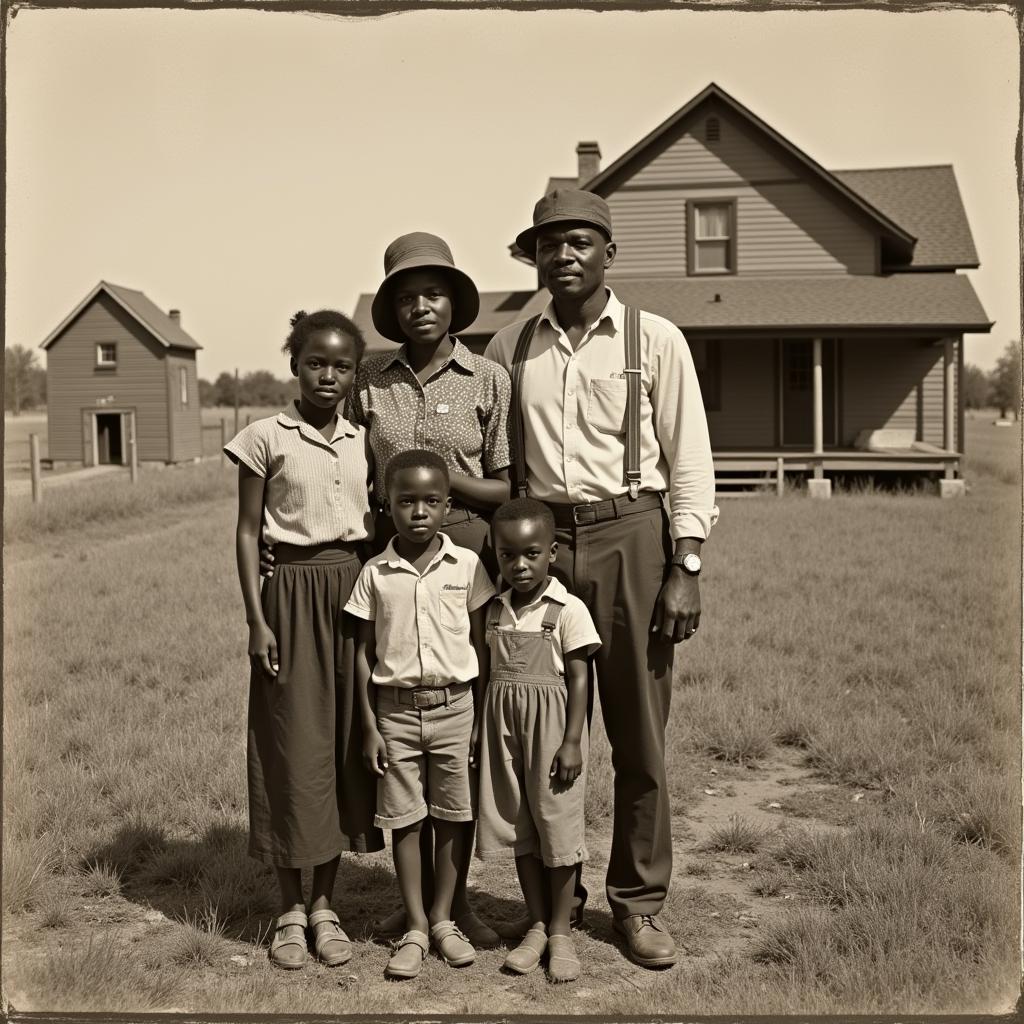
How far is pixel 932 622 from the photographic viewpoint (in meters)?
8.91

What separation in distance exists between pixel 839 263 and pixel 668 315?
403cm

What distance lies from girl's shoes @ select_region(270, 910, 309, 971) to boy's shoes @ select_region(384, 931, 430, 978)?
32 cm

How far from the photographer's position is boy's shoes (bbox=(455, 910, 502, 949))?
3951 millimetres

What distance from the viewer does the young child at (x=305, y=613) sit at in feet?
12.5

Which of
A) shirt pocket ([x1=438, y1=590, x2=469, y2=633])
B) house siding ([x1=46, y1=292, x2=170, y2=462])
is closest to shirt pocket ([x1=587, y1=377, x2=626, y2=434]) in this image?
shirt pocket ([x1=438, y1=590, x2=469, y2=633])

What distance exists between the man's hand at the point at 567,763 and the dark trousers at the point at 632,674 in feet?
0.74

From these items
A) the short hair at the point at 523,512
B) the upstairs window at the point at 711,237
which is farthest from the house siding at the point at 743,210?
the short hair at the point at 523,512

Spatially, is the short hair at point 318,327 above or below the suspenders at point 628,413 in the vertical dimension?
above

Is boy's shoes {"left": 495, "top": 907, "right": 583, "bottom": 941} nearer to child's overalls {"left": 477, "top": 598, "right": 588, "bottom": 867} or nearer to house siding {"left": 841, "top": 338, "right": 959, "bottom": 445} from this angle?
child's overalls {"left": 477, "top": 598, "right": 588, "bottom": 867}

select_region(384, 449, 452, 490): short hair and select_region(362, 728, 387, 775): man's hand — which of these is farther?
select_region(362, 728, 387, 775): man's hand

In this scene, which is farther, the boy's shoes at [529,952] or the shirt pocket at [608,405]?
the shirt pocket at [608,405]

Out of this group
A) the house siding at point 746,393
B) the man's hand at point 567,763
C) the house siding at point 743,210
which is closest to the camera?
the man's hand at point 567,763

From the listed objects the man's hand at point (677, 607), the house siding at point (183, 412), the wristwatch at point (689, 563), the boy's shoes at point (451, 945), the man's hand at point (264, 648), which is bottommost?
the boy's shoes at point (451, 945)

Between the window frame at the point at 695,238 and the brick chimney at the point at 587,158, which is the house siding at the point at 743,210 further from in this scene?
the brick chimney at the point at 587,158
